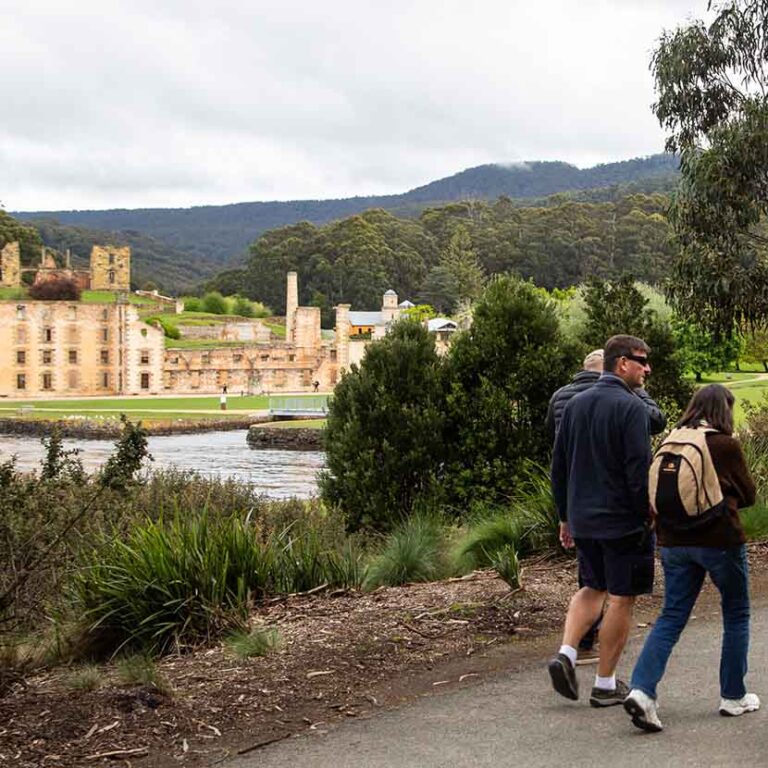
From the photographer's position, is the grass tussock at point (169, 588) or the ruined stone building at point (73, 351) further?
the ruined stone building at point (73, 351)

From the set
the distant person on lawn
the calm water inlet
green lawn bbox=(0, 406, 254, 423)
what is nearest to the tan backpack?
the distant person on lawn

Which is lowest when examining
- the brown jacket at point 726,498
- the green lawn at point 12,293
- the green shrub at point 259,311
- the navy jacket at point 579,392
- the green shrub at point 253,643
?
the green shrub at point 253,643

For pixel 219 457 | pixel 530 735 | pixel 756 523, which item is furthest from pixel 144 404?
pixel 530 735

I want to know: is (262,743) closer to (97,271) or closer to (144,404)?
(144,404)

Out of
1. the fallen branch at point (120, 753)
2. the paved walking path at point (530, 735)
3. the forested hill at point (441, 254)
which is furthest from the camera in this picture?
the forested hill at point (441, 254)

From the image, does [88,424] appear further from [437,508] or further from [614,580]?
[614,580]

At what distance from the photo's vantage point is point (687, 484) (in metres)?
5.50

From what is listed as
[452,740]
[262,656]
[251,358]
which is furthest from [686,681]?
[251,358]

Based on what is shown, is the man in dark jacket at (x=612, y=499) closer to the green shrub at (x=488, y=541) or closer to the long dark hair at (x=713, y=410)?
the long dark hair at (x=713, y=410)

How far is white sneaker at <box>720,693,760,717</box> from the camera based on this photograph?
567 centimetres

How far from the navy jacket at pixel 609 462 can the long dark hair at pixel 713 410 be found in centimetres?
24

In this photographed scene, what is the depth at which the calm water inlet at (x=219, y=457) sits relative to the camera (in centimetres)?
3518

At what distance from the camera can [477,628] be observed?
7.61 metres

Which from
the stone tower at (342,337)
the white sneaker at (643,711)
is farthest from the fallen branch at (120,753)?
the stone tower at (342,337)
